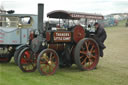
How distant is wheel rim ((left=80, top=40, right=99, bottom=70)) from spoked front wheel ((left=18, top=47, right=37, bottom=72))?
5.27 feet

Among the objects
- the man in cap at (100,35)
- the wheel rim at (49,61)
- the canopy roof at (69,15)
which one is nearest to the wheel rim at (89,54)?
the man in cap at (100,35)

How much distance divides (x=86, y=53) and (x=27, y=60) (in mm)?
1978

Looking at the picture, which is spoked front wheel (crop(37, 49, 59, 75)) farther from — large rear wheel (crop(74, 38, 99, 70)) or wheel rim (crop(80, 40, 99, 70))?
wheel rim (crop(80, 40, 99, 70))

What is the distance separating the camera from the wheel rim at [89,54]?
293 inches

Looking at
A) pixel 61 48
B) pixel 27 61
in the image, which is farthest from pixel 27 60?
pixel 61 48

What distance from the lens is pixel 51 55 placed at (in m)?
6.54

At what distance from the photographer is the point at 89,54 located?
757 centimetres

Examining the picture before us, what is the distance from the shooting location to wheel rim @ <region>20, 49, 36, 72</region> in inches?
275

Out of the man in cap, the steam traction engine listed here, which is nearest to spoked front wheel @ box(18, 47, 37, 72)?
the steam traction engine

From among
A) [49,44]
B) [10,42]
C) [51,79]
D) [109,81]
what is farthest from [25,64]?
[109,81]

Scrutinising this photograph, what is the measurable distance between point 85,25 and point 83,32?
0.67 meters

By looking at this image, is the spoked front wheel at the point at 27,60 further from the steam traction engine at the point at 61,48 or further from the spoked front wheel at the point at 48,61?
the spoked front wheel at the point at 48,61

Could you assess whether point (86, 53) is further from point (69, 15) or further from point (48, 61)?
point (48, 61)

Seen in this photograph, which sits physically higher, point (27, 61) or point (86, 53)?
point (86, 53)
